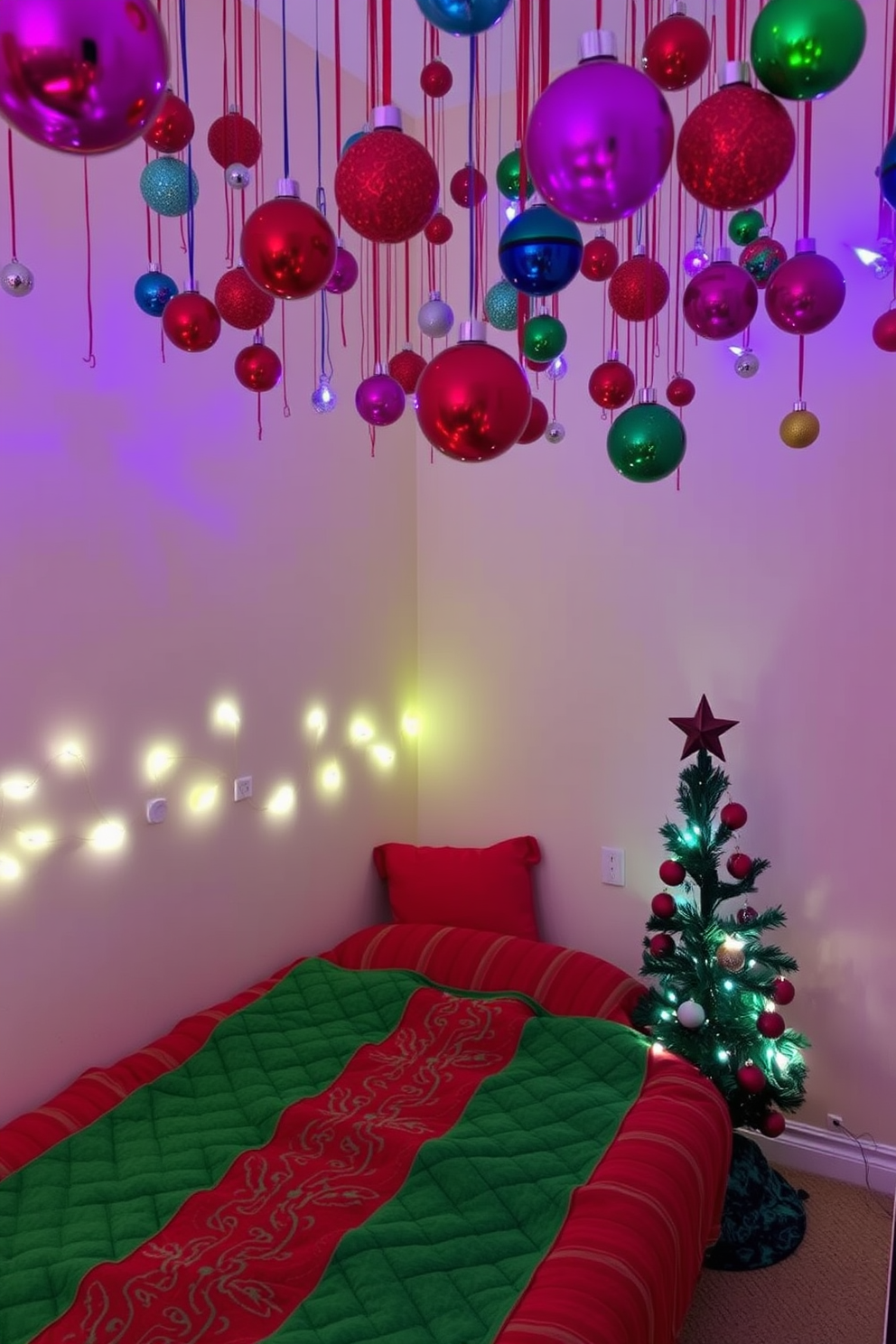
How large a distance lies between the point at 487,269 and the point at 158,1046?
7.65 ft

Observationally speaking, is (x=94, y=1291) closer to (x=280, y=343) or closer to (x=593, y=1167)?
(x=593, y=1167)

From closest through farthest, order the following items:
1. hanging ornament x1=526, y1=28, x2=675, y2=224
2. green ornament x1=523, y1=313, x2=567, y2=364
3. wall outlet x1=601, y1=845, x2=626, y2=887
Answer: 1. hanging ornament x1=526, y1=28, x2=675, y2=224
2. green ornament x1=523, y1=313, x2=567, y2=364
3. wall outlet x1=601, y1=845, x2=626, y2=887

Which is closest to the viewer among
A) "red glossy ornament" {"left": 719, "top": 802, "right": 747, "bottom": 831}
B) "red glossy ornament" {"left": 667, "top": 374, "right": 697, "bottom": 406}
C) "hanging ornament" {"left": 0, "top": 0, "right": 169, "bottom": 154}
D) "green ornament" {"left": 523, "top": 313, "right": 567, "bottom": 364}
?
"hanging ornament" {"left": 0, "top": 0, "right": 169, "bottom": 154}

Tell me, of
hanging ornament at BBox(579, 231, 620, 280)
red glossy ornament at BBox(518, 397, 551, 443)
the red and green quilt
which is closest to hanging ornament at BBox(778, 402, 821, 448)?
hanging ornament at BBox(579, 231, 620, 280)

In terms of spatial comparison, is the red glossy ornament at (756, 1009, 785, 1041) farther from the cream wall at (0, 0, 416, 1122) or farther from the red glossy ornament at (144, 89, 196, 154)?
the red glossy ornament at (144, 89, 196, 154)

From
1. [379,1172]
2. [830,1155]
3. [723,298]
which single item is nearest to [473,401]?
[723,298]

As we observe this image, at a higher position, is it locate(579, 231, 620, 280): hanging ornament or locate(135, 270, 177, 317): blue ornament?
locate(579, 231, 620, 280): hanging ornament

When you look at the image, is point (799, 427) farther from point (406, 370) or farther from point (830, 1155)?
point (830, 1155)

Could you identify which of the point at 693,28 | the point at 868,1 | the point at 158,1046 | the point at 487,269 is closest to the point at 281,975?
the point at 158,1046

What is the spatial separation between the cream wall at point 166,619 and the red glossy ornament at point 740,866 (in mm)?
1177

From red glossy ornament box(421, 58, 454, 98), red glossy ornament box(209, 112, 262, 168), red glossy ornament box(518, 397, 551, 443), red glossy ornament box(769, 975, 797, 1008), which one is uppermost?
red glossy ornament box(421, 58, 454, 98)

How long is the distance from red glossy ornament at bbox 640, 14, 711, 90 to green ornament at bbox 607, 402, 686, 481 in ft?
1.18

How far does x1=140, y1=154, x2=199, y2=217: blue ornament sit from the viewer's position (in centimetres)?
133

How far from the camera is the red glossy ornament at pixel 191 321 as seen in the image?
1337mm
